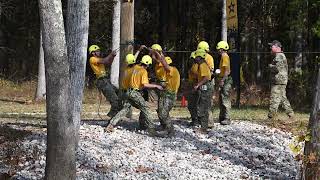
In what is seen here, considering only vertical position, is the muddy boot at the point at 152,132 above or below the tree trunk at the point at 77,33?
below

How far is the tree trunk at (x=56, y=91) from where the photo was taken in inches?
297

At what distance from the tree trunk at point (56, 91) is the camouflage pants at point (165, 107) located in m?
4.47

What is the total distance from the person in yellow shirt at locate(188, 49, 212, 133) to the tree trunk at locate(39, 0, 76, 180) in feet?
16.6

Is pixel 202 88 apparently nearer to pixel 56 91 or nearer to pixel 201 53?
pixel 201 53

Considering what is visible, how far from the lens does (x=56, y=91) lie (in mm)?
7562

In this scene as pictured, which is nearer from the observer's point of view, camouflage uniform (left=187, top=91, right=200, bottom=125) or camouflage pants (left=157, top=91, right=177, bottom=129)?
camouflage pants (left=157, top=91, right=177, bottom=129)

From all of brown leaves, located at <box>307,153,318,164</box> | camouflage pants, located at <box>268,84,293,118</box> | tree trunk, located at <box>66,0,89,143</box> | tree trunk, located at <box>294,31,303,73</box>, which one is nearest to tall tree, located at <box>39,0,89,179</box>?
tree trunk, located at <box>66,0,89,143</box>

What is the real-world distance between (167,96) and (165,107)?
25 centimetres

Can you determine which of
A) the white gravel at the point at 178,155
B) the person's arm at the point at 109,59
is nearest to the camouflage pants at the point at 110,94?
the person's arm at the point at 109,59

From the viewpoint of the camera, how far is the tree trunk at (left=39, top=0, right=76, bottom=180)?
297 inches

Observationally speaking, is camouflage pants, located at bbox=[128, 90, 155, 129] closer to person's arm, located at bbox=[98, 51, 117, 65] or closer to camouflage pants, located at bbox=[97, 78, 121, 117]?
camouflage pants, located at bbox=[97, 78, 121, 117]

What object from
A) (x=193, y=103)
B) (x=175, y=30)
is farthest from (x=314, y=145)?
(x=175, y=30)

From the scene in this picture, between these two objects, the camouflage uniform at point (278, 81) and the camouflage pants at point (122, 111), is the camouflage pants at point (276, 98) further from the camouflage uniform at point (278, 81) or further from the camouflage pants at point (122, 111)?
the camouflage pants at point (122, 111)

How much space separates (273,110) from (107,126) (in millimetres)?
4416
